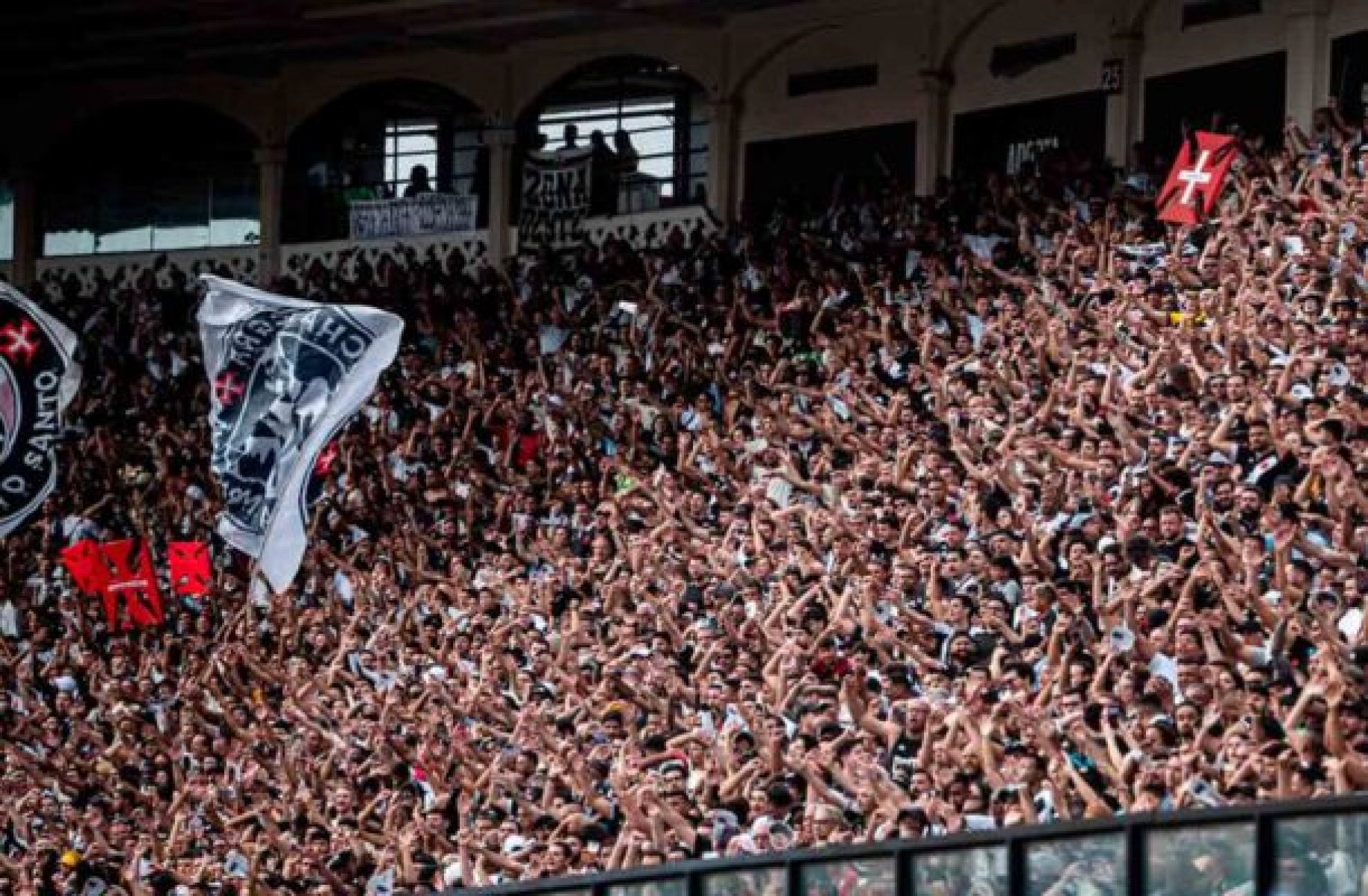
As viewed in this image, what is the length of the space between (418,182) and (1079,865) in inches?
1057

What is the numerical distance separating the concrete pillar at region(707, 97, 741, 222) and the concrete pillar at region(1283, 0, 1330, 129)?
7859mm

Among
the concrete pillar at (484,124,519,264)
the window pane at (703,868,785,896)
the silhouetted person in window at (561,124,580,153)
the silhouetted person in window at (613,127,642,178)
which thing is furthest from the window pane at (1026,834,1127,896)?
the silhouetted person in window at (561,124,580,153)

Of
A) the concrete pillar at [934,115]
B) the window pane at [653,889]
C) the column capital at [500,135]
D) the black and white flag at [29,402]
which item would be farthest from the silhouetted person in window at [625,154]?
the window pane at [653,889]

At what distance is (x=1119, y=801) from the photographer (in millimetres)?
17359

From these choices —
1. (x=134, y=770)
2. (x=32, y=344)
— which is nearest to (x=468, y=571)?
(x=134, y=770)

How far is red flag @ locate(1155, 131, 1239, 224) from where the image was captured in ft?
88.4

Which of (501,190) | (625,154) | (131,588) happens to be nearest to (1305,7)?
(625,154)

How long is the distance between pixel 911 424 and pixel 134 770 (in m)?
6.55

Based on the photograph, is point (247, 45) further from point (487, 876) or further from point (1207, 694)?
point (1207, 694)

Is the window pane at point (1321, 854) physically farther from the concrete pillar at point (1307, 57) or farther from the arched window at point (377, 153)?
the arched window at point (377, 153)

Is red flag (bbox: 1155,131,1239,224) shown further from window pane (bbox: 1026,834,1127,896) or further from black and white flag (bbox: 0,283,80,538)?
window pane (bbox: 1026,834,1127,896)

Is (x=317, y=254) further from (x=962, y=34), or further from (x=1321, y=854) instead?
(x=1321, y=854)

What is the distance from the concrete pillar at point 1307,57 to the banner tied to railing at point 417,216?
448 inches

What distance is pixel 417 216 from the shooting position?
39562 mm
